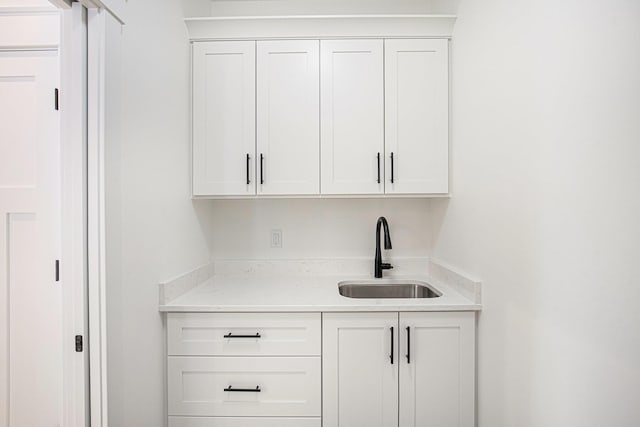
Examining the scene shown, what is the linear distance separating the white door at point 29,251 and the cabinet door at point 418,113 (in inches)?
60.7

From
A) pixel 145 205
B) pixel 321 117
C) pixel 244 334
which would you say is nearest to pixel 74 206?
pixel 145 205

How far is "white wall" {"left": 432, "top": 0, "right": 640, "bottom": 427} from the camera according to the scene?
2.54 feet

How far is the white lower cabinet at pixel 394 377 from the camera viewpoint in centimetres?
149

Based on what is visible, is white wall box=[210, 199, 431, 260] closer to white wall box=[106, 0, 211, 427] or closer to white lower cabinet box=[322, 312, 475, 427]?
white wall box=[106, 0, 211, 427]

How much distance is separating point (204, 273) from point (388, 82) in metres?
1.55

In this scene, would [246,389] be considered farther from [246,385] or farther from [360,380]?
[360,380]

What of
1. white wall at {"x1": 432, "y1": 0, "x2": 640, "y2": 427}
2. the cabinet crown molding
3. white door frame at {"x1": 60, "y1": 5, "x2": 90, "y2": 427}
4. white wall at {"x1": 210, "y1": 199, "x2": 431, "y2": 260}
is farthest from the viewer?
white wall at {"x1": 210, "y1": 199, "x2": 431, "y2": 260}

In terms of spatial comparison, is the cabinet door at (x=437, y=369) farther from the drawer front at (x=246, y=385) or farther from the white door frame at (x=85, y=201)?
the white door frame at (x=85, y=201)

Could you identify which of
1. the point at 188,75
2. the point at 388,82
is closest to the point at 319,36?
the point at 388,82

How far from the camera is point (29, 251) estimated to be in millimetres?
1306

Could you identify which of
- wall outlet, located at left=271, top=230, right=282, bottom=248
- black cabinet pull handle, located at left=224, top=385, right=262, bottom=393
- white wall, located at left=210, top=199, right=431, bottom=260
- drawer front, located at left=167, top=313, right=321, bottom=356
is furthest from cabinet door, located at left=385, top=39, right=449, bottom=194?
black cabinet pull handle, located at left=224, top=385, right=262, bottom=393

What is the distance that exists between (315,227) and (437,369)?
108cm

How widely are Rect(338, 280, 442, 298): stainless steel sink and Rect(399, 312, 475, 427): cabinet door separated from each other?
1.63 ft

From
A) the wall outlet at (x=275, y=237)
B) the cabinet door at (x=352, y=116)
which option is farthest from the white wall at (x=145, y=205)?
the cabinet door at (x=352, y=116)
